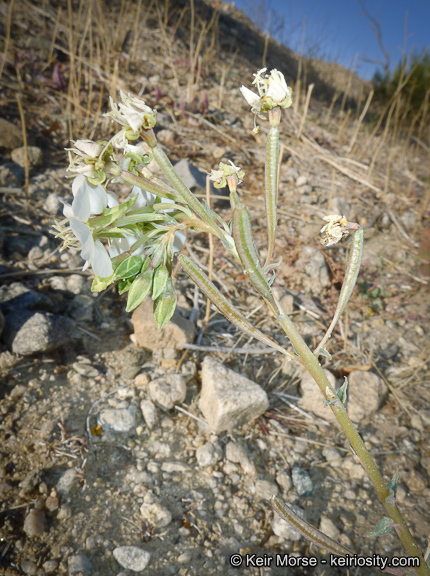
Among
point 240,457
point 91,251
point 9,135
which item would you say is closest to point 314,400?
point 240,457

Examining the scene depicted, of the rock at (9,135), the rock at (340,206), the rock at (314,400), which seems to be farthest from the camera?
the rock at (340,206)

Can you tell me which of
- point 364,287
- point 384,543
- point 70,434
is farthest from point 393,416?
point 70,434

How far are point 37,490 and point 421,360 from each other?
2276 mm

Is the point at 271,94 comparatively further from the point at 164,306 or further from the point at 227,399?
the point at 227,399

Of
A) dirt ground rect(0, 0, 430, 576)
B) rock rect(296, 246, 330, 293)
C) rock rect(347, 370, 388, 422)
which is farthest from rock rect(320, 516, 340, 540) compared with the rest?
rock rect(296, 246, 330, 293)

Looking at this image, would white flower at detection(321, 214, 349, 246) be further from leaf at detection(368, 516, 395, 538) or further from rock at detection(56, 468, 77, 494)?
rock at detection(56, 468, 77, 494)

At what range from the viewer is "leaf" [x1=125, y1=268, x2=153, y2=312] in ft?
2.81

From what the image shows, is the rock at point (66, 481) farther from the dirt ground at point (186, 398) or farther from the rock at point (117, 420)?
the rock at point (117, 420)

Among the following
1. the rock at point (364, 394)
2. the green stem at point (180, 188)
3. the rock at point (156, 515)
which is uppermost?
the green stem at point (180, 188)

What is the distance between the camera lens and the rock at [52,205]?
272 centimetres

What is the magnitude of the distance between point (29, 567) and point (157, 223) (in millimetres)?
1276

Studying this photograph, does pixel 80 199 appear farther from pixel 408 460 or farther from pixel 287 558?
pixel 408 460

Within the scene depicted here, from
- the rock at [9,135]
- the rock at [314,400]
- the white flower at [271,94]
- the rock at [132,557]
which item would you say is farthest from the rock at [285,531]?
the rock at [9,135]

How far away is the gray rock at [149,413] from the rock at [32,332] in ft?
1.75
